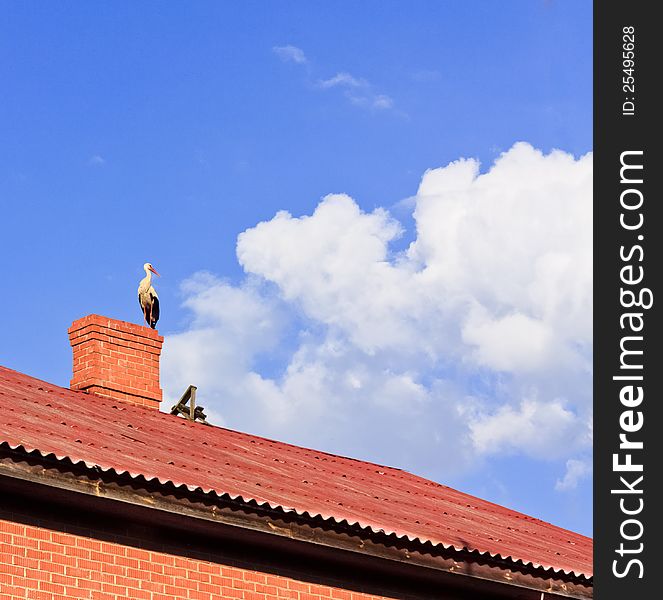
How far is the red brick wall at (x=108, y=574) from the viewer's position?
10.4 metres

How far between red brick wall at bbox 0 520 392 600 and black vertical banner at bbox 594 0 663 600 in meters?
2.79

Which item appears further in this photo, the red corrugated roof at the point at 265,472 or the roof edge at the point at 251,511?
the red corrugated roof at the point at 265,472

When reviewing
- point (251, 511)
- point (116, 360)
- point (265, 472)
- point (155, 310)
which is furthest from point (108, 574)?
point (155, 310)

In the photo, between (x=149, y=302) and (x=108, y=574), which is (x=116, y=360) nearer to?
(x=149, y=302)

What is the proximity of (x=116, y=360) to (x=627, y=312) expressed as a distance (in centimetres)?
762

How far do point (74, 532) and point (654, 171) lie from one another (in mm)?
5041

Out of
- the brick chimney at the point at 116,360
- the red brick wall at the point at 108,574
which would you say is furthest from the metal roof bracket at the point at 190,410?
the red brick wall at the point at 108,574

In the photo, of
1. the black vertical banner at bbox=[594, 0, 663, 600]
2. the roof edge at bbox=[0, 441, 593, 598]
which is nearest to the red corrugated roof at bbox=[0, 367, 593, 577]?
the roof edge at bbox=[0, 441, 593, 598]

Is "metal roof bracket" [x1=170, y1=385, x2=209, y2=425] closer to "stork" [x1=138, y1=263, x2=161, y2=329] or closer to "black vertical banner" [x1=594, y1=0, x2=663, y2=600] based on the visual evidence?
"stork" [x1=138, y1=263, x2=161, y2=329]

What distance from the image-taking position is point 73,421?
13016mm

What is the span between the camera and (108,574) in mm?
10961

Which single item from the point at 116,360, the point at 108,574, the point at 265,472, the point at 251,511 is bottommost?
the point at 108,574

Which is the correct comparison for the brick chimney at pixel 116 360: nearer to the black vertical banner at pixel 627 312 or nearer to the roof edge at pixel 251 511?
the roof edge at pixel 251 511

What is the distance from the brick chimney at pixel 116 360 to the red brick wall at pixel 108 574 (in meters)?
5.08
